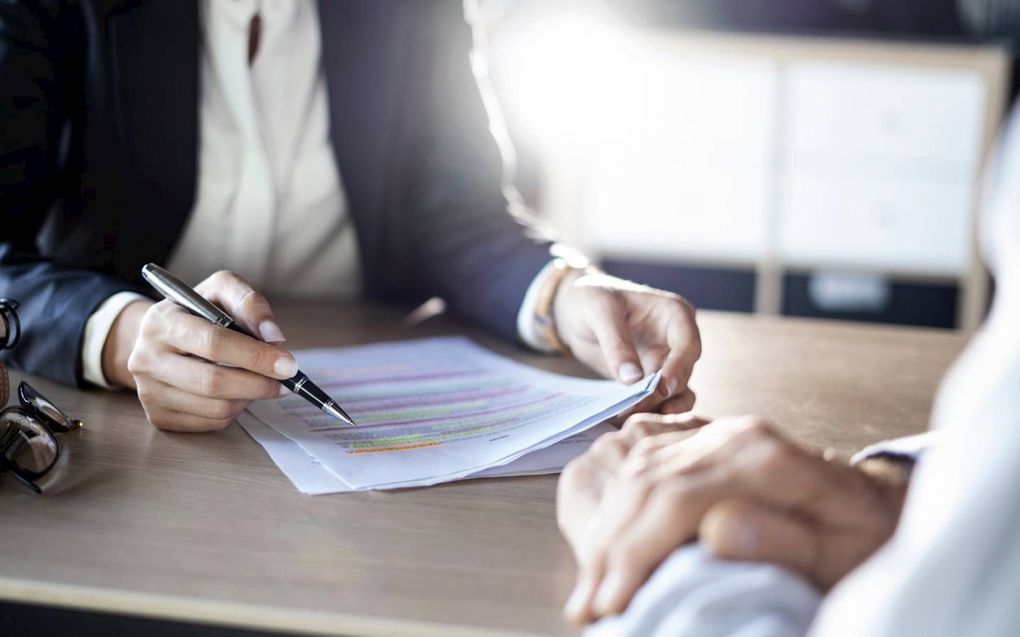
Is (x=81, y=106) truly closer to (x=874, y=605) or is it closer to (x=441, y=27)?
(x=441, y=27)

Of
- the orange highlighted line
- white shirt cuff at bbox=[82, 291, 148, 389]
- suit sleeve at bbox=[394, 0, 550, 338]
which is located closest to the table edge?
the orange highlighted line

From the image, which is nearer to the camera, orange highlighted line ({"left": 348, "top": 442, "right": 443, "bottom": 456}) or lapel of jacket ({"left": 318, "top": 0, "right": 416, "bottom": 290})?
orange highlighted line ({"left": 348, "top": 442, "right": 443, "bottom": 456})

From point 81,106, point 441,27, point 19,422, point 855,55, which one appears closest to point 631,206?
point 855,55

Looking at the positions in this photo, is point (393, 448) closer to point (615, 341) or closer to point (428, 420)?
point (428, 420)

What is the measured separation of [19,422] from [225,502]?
0.57 feet

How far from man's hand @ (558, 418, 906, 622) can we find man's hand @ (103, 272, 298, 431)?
35 centimetres

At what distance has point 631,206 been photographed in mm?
3596

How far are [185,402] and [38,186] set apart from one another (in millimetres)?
483

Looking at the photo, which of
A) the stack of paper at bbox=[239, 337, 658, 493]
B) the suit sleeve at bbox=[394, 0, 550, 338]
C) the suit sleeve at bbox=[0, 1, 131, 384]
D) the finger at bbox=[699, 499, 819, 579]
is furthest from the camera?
the suit sleeve at bbox=[394, 0, 550, 338]

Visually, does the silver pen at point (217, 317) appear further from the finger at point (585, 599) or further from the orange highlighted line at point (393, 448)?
the finger at point (585, 599)

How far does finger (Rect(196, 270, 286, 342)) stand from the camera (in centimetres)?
83

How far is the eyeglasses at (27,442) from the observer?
696 mm

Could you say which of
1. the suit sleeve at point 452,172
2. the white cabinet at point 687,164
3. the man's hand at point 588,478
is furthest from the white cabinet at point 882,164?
the man's hand at point 588,478

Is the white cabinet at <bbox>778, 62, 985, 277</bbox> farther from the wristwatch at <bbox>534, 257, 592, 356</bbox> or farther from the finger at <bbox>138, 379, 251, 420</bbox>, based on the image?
the finger at <bbox>138, 379, 251, 420</bbox>
